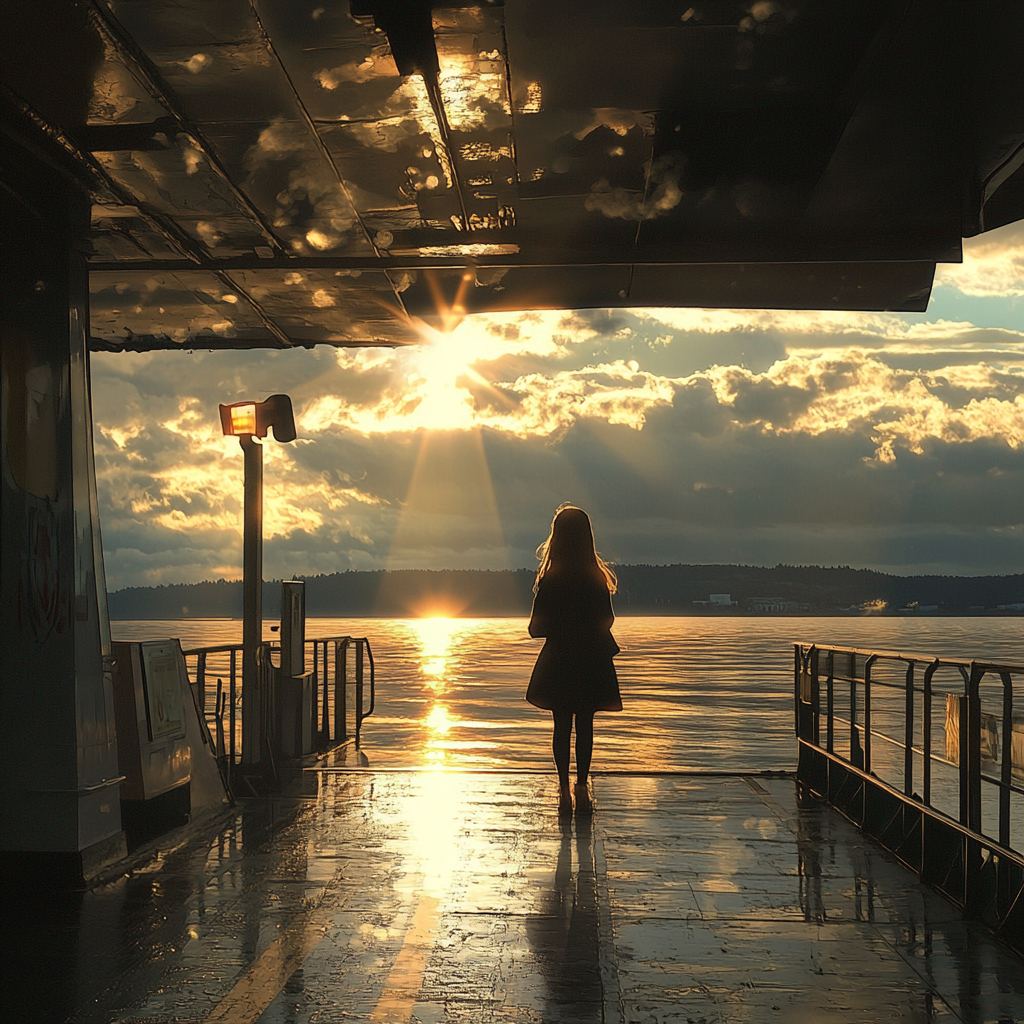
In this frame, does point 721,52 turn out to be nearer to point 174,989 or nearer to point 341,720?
point 174,989

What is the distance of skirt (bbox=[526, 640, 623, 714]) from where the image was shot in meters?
7.50

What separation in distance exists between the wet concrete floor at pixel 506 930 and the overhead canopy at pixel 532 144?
3.76 meters

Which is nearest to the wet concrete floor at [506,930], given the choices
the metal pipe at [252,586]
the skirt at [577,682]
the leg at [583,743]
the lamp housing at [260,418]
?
the leg at [583,743]

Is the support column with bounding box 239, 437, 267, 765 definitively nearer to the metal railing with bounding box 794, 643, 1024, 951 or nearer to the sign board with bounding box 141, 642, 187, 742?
the sign board with bounding box 141, 642, 187, 742

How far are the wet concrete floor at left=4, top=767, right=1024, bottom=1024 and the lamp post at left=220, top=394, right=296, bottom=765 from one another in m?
1.18

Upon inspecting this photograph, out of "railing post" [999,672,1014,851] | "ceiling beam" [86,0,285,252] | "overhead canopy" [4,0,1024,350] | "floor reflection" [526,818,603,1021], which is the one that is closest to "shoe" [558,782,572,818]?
"floor reflection" [526,818,603,1021]

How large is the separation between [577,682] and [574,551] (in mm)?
951

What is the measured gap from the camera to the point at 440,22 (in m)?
4.35

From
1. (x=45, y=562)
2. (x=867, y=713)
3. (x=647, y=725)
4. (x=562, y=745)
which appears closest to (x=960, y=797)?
(x=867, y=713)

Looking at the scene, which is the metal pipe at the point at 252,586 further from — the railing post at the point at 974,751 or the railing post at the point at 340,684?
the railing post at the point at 974,751

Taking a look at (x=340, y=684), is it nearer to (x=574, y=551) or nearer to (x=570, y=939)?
(x=574, y=551)

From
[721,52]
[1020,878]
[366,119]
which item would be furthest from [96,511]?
[1020,878]

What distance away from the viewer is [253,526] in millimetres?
8719

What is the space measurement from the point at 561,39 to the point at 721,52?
2.38 ft
